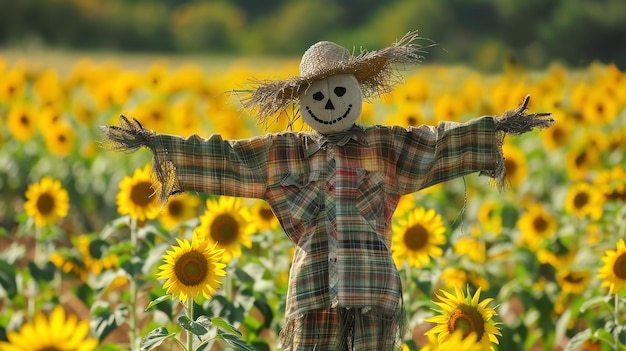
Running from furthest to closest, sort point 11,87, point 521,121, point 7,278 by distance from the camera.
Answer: point 11,87 < point 7,278 < point 521,121

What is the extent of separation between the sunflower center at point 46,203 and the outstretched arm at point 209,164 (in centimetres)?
145

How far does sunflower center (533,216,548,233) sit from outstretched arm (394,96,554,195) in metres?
1.73

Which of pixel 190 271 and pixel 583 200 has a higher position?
pixel 583 200

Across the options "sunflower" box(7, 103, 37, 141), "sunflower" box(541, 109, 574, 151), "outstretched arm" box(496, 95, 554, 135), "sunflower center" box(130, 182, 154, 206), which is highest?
"sunflower" box(7, 103, 37, 141)

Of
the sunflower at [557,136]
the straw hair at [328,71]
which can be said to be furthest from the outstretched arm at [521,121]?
the sunflower at [557,136]

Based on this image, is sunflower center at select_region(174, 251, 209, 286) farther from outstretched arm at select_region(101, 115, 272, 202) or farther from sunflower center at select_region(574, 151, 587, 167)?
sunflower center at select_region(574, 151, 587, 167)

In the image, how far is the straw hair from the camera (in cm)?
303

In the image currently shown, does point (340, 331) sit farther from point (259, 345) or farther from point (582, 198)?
point (582, 198)

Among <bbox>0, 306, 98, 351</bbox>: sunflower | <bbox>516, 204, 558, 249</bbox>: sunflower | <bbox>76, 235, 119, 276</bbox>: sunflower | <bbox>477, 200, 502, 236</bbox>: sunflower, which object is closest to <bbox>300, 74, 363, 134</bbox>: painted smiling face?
<bbox>0, 306, 98, 351</bbox>: sunflower

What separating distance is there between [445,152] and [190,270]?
876mm

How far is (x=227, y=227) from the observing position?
369 cm

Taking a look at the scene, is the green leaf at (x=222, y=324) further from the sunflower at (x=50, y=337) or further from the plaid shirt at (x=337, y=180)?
the sunflower at (x=50, y=337)

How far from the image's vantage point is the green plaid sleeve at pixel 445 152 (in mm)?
3107

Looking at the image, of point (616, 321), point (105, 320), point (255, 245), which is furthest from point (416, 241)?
point (255, 245)
